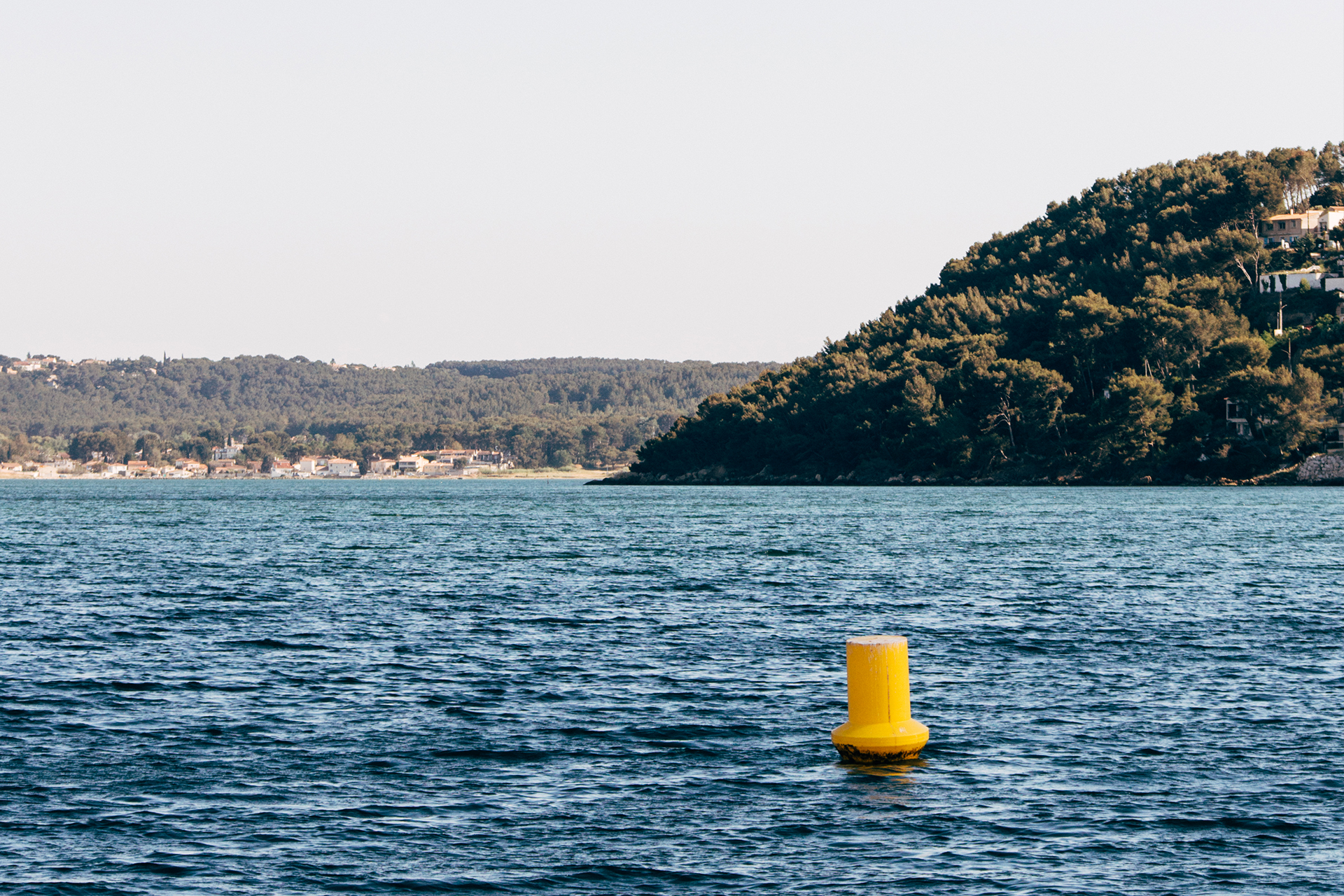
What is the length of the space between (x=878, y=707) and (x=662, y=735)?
4702mm

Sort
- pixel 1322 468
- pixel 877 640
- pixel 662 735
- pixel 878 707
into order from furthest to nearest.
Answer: pixel 1322 468
pixel 662 735
pixel 878 707
pixel 877 640

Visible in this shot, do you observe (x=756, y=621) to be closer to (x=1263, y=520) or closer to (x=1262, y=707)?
(x=1262, y=707)

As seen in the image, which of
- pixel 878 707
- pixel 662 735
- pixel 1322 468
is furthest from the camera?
pixel 1322 468

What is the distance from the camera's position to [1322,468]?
176 meters

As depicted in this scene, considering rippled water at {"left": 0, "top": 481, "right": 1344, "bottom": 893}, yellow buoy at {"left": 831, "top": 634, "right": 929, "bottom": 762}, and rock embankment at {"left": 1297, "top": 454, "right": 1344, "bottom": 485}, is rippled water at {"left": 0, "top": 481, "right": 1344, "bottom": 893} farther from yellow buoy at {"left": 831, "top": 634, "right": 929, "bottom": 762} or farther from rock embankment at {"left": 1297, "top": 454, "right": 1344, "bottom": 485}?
rock embankment at {"left": 1297, "top": 454, "right": 1344, "bottom": 485}

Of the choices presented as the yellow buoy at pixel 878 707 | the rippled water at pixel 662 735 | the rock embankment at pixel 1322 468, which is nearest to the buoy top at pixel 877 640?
the yellow buoy at pixel 878 707

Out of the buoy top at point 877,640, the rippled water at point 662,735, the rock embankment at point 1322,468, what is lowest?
the rippled water at point 662,735

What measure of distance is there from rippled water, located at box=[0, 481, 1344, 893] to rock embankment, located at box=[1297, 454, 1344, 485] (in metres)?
124

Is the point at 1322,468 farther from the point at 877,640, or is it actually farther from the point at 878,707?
the point at 877,640

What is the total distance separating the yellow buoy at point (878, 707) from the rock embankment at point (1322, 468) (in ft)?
557

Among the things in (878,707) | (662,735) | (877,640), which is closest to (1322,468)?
(662,735)

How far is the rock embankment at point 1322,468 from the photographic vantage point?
575 ft

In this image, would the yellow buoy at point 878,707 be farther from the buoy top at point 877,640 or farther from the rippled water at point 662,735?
the rippled water at point 662,735

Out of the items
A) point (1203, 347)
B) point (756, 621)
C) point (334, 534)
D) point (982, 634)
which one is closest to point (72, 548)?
point (334, 534)
